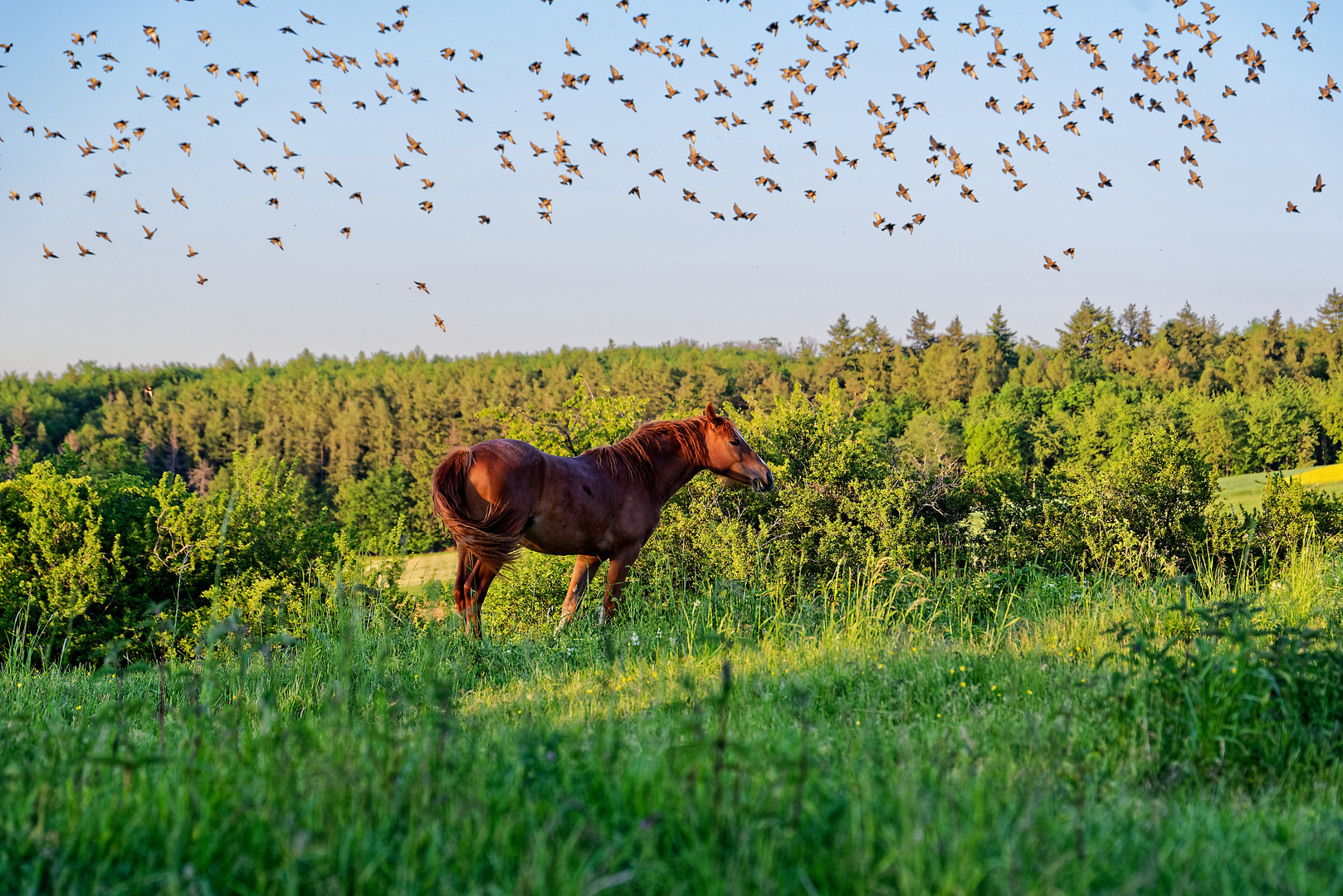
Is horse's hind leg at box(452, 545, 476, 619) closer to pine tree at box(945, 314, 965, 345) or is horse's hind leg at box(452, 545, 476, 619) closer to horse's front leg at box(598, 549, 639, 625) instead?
horse's front leg at box(598, 549, 639, 625)

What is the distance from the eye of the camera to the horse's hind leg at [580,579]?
7.80 metres

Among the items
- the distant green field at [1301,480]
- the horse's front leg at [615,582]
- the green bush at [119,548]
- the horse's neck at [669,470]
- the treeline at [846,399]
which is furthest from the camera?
the treeline at [846,399]

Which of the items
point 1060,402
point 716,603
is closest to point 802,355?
point 1060,402

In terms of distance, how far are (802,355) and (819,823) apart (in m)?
105

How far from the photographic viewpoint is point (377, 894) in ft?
6.40

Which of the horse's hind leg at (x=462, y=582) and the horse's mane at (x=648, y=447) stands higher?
the horse's mane at (x=648, y=447)

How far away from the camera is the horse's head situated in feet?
27.0

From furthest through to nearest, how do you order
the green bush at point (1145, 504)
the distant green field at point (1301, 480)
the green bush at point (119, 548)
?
the distant green field at point (1301, 480) < the green bush at point (119, 548) < the green bush at point (1145, 504)

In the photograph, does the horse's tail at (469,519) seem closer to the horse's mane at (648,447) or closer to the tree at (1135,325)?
the horse's mane at (648,447)

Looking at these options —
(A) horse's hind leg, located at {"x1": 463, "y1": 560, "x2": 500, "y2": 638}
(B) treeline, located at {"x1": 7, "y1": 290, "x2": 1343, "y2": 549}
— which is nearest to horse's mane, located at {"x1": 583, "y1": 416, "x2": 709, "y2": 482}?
(A) horse's hind leg, located at {"x1": 463, "y1": 560, "x2": 500, "y2": 638}

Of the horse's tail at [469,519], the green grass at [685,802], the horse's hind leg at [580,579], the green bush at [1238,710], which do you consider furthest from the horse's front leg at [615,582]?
the green bush at [1238,710]

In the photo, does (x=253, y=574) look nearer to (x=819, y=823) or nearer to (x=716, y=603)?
(x=716, y=603)

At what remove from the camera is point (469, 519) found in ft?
23.2

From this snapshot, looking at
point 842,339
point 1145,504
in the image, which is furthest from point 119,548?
point 842,339
